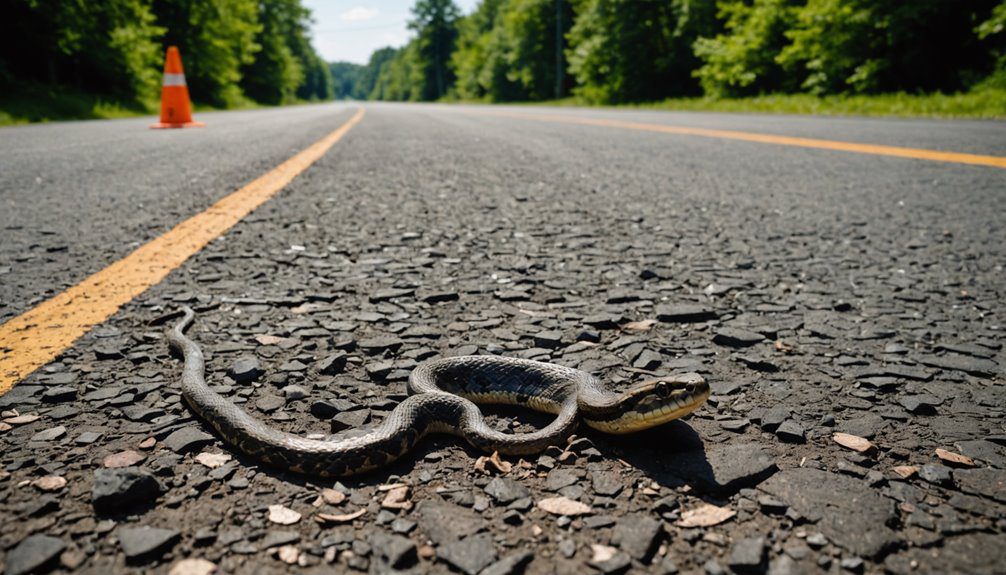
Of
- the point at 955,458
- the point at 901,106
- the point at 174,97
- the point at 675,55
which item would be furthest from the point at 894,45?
the point at 955,458

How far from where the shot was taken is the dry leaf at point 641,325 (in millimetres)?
2496

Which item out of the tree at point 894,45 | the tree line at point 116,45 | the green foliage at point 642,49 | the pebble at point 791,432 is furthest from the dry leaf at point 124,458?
the green foliage at point 642,49

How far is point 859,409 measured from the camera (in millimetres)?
1836

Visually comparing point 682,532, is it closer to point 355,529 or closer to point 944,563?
point 944,563

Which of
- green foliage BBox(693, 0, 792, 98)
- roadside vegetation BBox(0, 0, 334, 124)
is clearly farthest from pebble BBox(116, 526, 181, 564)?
green foliage BBox(693, 0, 792, 98)

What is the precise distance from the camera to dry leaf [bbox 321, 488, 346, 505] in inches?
56.9

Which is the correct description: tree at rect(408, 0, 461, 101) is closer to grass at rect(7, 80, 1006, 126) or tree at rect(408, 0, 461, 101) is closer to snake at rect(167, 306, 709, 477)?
grass at rect(7, 80, 1006, 126)

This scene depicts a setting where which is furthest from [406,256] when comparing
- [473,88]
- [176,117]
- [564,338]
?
[473,88]

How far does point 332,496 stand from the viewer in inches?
57.8

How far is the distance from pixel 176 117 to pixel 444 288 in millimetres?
14111

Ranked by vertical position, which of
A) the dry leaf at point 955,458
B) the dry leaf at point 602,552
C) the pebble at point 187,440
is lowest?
the dry leaf at point 602,552

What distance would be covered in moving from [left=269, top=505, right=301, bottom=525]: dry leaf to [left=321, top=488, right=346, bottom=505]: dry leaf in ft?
0.27

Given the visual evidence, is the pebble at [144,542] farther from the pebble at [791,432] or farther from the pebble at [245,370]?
the pebble at [791,432]

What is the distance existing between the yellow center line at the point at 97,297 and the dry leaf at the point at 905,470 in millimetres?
2437
